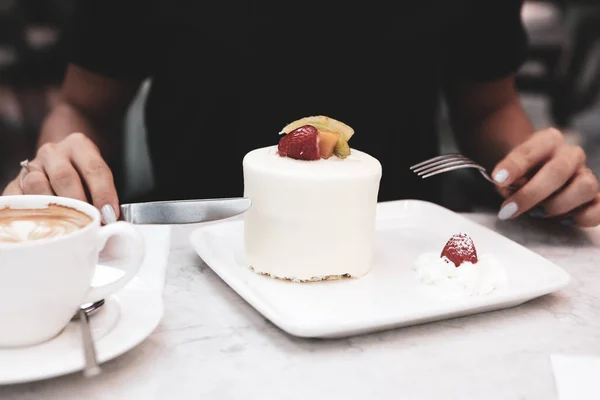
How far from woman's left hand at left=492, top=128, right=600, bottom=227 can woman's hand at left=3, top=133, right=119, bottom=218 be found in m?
0.68

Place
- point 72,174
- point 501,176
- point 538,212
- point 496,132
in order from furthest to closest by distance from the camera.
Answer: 1. point 496,132
2. point 538,212
3. point 501,176
4. point 72,174

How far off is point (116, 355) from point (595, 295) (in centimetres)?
69

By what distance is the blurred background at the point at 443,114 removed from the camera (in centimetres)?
395

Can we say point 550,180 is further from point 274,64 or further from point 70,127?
point 70,127

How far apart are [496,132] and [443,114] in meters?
2.08

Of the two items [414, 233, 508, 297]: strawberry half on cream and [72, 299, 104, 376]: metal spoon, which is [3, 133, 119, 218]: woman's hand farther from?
[414, 233, 508, 297]: strawberry half on cream

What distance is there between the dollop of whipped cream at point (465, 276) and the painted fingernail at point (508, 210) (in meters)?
0.25

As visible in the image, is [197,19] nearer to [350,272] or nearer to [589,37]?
[350,272]

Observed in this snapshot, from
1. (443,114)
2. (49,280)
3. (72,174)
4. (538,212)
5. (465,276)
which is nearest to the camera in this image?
(49,280)

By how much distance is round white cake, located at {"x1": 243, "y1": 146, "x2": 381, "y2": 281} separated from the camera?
95 cm

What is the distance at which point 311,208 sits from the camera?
948 millimetres

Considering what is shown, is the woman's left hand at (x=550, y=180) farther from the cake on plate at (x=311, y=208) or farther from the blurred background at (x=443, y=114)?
the blurred background at (x=443, y=114)

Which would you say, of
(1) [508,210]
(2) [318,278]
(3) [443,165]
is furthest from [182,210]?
(1) [508,210]

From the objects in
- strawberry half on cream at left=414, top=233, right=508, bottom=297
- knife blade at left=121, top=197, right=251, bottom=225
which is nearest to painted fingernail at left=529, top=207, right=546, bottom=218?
strawberry half on cream at left=414, top=233, right=508, bottom=297
